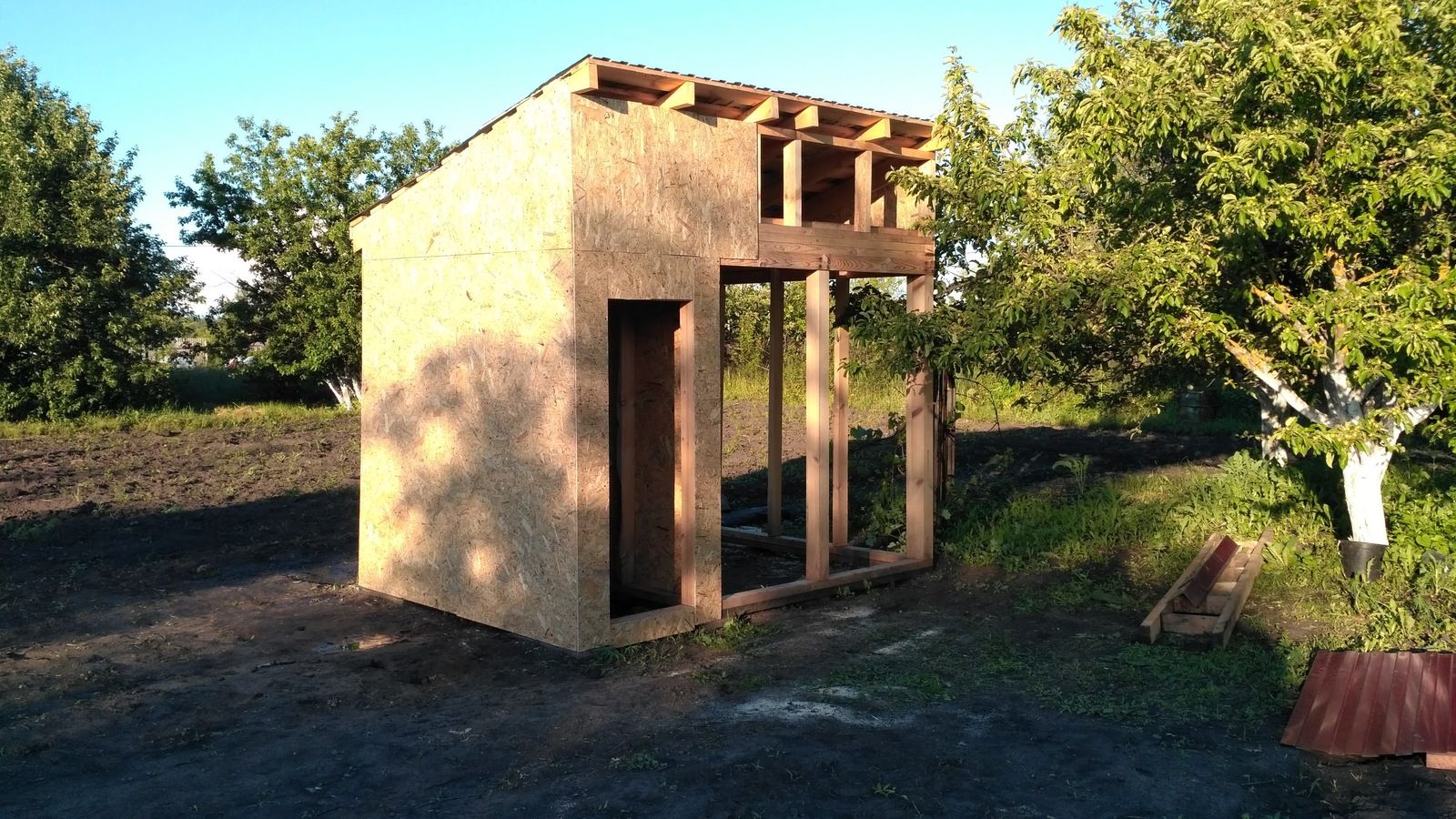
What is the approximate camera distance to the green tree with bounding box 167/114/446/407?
2397cm

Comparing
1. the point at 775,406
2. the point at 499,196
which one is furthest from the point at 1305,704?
the point at 499,196

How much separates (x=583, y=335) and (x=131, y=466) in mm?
11332

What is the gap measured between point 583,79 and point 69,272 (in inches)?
712

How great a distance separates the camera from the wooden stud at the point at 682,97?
25.2 feet

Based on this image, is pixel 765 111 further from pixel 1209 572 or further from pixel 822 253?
pixel 1209 572

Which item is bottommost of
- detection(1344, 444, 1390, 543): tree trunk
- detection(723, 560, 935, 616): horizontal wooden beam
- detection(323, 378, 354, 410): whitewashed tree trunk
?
detection(723, 560, 935, 616): horizontal wooden beam

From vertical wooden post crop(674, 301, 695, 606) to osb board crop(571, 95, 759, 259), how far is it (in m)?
0.59

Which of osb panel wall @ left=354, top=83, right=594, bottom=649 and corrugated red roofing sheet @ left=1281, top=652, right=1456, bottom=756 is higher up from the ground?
osb panel wall @ left=354, top=83, right=594, bottom=649

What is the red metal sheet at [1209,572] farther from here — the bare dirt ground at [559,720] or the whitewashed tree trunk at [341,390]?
the whitewashed tree trunk at [341,390]

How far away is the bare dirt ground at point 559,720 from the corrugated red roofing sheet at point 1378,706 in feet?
0.43

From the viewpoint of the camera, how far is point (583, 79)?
7.18 m

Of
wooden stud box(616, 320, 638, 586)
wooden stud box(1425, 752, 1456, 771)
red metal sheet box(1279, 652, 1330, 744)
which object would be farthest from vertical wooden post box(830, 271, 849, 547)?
wooden stud box(1425, 752, 1456, 771)

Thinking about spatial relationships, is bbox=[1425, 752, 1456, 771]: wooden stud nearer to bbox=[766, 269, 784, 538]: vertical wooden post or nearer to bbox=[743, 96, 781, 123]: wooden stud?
bbox=[743, 96, 781, 123]: wooden stud

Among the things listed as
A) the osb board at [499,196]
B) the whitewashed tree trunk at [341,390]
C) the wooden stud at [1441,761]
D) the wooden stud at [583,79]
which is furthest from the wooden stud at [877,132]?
the whitewashed tree trunk at [341,390]
